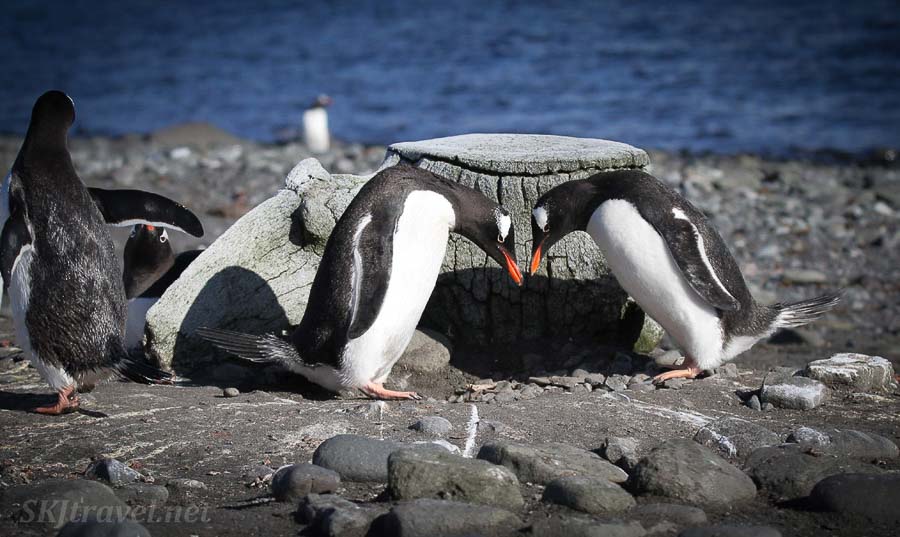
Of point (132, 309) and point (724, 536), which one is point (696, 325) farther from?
point (132, 309)

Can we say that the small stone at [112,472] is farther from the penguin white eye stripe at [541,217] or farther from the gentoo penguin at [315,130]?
the gentoo penguin at [315,130]

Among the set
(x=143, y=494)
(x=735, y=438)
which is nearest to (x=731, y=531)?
(x=735, y=438)

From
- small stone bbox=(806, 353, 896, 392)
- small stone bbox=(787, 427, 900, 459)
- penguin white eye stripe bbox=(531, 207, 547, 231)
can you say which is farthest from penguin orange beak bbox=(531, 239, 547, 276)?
small stone bbox=(787, 427, 900, 459)

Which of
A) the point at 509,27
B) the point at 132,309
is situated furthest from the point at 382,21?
the point at 132,309

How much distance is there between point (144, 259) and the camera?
239 inches

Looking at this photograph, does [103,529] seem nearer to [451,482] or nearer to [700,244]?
[451,482]

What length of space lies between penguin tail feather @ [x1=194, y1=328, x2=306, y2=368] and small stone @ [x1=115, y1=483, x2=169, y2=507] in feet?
3.82

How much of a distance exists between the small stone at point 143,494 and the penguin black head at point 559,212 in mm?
2127

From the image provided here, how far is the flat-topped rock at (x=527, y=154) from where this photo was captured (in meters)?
5.41

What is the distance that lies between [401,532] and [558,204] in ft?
7.61

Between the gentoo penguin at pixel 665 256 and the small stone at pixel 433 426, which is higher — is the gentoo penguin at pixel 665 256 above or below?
above

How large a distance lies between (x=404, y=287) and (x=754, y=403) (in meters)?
1.65

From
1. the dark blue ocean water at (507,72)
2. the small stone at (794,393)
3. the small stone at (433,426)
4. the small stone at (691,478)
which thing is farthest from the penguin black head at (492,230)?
the dark blue ocean water at (507,72)

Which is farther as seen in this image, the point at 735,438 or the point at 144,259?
the point at 144,259
